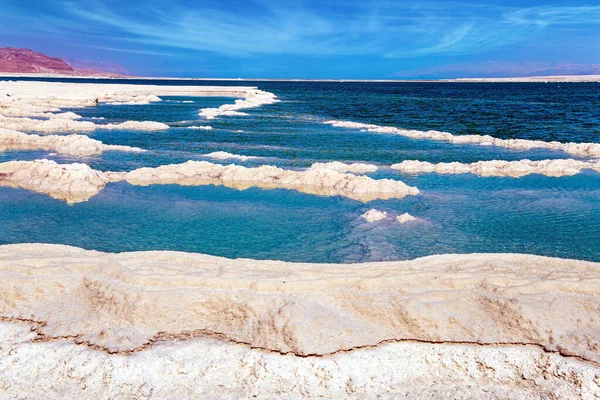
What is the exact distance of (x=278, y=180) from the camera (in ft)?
61.1

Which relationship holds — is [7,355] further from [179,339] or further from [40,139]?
[40,139]

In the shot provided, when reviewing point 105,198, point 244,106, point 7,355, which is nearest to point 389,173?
point 105,198

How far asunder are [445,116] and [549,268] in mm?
43167

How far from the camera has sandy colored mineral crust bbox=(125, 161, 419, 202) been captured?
17.0 m

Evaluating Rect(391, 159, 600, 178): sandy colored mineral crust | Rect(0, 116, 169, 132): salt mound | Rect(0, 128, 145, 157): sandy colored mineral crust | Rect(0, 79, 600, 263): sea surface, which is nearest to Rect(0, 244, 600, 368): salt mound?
Rect(0, 79, 600, 263): sea surface

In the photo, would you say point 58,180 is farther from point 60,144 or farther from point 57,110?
point 57,110

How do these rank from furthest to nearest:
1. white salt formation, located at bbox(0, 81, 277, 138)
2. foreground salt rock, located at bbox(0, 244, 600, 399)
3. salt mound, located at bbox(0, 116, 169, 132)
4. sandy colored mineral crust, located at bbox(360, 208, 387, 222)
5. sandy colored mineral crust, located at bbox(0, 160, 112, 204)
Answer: white salt formation, located at bbox(0, 81, 277, 138) < salt mound, located at bbox(0, 116, 169, 132) < sandy colored mineral crust, located at bbox(0, 160, 112, 204) < sandy colored mineral crust, located at bbox(360, 208, 387, 222) < foreground salt rock, located at bbox(0, 244, 600, 399)

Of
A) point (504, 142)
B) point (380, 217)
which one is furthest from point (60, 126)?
point (504, 142)

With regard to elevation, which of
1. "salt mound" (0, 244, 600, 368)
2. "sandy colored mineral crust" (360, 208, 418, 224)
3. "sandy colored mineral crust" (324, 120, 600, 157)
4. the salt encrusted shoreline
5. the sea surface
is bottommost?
the sea surface

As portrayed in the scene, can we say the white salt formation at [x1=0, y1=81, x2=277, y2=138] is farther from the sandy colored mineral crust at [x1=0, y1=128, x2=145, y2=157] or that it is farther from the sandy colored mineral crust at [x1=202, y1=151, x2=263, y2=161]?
the sandy colored mineral crust at [x1=202, y1=151, x2=263, y2=161]

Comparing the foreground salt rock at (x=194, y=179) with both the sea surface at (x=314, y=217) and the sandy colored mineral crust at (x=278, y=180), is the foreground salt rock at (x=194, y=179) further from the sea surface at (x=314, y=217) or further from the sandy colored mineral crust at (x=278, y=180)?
the sea surface at (x=314, y=217)

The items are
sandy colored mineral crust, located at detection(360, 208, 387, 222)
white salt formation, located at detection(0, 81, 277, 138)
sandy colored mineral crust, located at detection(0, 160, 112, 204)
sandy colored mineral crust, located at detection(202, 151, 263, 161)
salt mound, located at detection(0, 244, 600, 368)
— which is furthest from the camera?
white salt formation, located at detection(0, 81, 277, 138)

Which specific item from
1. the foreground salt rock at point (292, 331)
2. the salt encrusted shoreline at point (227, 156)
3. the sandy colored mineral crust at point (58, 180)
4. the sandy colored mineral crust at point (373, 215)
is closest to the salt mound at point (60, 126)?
the salt encrusted shoreline at point (227, 156)

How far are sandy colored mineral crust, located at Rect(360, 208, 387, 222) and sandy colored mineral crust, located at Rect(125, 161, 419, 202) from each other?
213 centimetres
